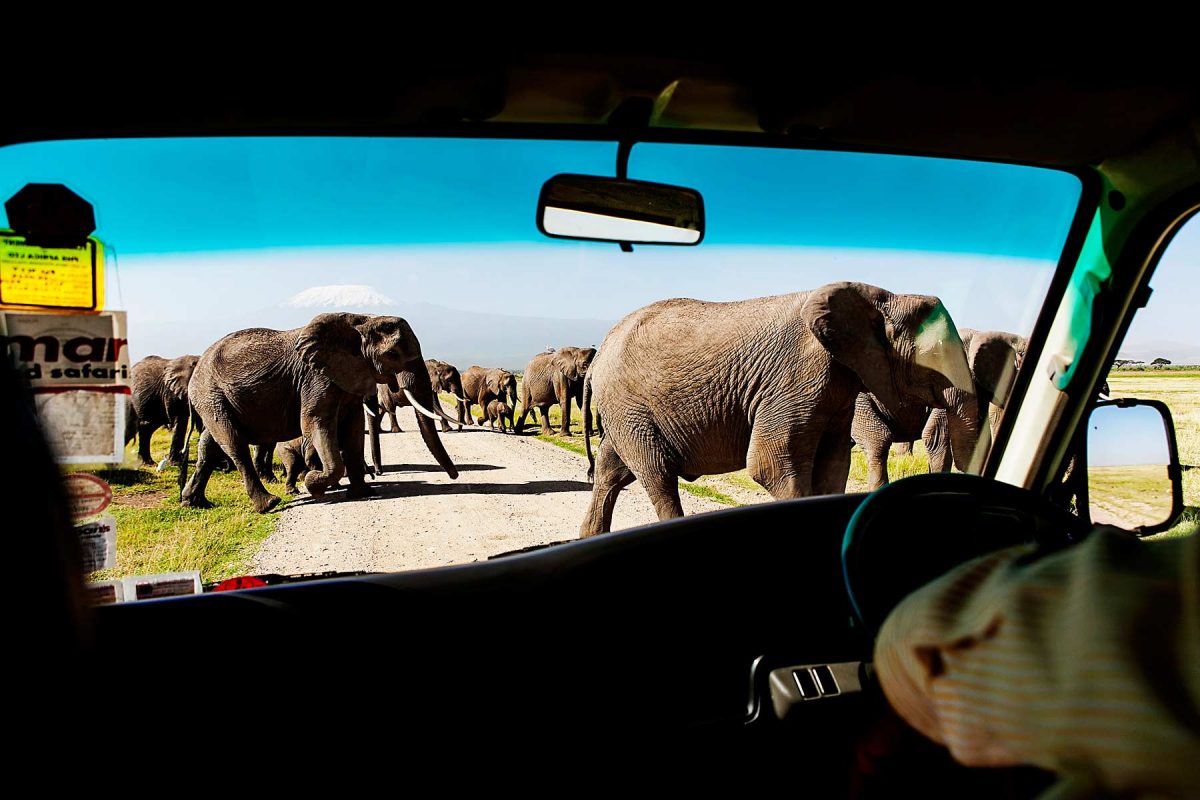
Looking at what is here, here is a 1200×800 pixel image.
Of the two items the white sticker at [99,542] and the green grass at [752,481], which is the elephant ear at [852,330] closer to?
the green grass at [752,481]

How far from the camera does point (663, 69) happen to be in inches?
81.5

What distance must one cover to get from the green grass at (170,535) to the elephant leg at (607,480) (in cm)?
266

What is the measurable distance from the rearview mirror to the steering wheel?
1.18 meters

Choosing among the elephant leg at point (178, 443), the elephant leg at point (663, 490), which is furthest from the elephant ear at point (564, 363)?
the elephant leg at point (663, 490)

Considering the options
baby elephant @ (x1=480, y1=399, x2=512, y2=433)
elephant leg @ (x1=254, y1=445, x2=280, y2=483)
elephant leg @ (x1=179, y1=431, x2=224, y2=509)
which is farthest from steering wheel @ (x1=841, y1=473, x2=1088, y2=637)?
baby elephant @ (x1=480, y1=399, x2=512, y2=433)

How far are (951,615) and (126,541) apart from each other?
432 centimetres

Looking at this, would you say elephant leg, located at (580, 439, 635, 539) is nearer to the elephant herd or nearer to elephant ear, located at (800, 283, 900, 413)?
the elephant herd

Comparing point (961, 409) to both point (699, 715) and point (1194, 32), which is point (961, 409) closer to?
point (1194, 32)

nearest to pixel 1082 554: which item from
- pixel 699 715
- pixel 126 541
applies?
pixel 699 715

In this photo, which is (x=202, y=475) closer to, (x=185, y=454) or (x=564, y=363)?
(x=185, y=454)

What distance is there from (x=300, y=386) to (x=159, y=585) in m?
8.01

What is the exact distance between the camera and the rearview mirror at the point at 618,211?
235 centimetres

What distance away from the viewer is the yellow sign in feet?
5.65

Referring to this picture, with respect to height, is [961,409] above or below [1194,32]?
below
